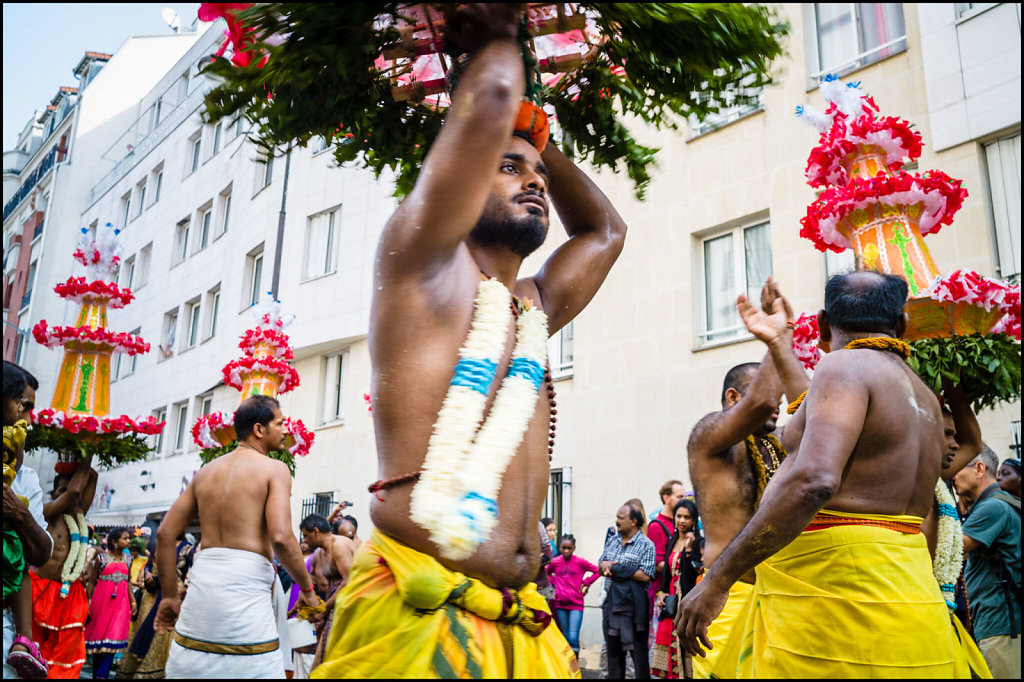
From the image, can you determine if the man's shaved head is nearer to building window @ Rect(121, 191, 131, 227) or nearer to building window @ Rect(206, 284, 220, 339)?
building window @ Rect(206, 284, 220, 339)

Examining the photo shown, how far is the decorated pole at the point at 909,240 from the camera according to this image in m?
4.56

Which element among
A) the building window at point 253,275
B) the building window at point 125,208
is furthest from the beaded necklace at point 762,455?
the building window at point 125,208

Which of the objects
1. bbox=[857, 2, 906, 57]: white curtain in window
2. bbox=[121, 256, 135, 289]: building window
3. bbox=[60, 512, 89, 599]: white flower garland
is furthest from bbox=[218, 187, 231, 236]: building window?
bbox=[857, 2, 906, 57]: white curtain in window

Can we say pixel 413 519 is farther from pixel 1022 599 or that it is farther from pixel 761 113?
pixel 761 113

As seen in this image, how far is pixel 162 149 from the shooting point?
28781 mm

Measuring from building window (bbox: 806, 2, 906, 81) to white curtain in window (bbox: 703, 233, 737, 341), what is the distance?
8.99ft

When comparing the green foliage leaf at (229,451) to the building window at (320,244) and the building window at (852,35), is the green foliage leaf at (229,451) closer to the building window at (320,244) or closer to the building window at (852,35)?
the building window at (852,35)

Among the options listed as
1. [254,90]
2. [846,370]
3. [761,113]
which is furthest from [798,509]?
[761,113]

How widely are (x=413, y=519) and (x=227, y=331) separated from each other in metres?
21.9

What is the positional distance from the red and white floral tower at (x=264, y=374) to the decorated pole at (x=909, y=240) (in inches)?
243

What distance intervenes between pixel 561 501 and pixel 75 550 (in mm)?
7954

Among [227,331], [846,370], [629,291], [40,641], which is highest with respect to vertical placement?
[227,331]

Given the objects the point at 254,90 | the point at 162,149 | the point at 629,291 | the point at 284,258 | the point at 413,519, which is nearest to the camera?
the point at 413,519

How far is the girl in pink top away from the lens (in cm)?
1095
